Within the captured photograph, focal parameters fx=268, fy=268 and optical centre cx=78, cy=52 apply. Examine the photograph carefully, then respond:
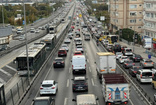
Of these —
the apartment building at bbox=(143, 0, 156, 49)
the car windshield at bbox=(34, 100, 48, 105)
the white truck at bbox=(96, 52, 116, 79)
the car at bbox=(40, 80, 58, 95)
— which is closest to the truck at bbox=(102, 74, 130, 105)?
the car windshield at bbox=(34, 100, 48, 105)

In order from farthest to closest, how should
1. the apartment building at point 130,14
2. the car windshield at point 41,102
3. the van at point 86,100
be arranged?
the apartment building at point 130,14 → the car windshield at point 41,102 → the van at point 86,100

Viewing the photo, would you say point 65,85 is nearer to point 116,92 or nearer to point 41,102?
point 116,92

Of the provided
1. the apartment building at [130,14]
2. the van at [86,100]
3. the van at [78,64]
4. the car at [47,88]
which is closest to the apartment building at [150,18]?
the apartment building at [130,14]

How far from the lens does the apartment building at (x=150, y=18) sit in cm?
5887

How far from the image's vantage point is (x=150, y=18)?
200ft

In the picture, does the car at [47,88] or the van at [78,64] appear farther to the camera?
the van at [78,64]

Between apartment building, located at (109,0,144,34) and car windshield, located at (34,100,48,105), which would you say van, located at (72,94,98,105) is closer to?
car windshield, located at (34,100,48,105)

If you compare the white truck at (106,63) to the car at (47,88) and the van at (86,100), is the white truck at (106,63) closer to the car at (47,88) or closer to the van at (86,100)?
the car at (47,88)

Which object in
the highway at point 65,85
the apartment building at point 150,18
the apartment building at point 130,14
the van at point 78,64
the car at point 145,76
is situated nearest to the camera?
the highway at point 65,85

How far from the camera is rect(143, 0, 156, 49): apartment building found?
58.9 m

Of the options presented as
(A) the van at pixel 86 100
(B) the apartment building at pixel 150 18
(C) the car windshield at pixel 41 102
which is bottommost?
(C) the car windshield at pixel 41 102

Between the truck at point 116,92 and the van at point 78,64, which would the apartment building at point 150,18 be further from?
the truck at point 116,92

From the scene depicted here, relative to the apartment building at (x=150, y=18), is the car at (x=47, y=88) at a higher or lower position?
lower

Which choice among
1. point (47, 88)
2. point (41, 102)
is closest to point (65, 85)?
point (47, 88)
